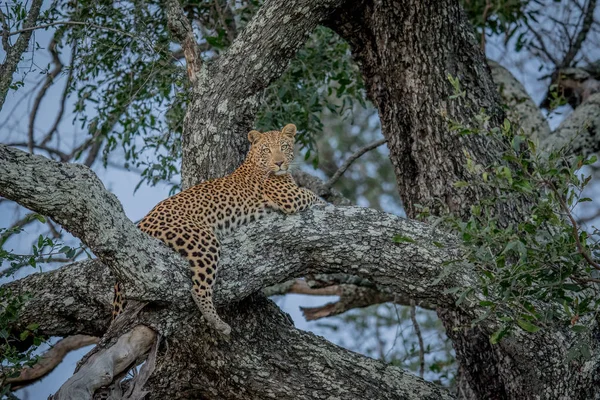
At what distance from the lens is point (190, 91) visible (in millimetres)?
6359

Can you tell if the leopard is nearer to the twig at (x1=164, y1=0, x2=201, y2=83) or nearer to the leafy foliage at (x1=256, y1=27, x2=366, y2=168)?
the twig at (x1=164, y1=0, x2=201, y2=83)

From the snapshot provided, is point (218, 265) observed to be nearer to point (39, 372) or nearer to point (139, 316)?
point (139, 316)

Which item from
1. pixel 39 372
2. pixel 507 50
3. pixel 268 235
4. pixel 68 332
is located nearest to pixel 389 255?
pixel 268 235

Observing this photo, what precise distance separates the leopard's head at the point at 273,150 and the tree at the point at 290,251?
22 cm

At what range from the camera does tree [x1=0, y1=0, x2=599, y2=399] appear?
15.6 ft

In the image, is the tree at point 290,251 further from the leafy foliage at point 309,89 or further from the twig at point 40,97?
the twig at point 40,97

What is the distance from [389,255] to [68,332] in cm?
222

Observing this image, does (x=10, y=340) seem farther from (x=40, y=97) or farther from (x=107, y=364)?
(x=40, y=97)

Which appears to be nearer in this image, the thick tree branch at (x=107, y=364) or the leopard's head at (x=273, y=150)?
the thick tree branch at (x=107, y=364)

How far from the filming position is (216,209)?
5535 mm

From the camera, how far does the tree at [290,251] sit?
4.76 metres

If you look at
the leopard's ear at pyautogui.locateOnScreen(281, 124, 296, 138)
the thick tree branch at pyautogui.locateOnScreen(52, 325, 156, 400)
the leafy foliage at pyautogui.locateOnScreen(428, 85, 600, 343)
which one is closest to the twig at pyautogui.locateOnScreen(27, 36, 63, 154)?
the leopard's ear at pyautogui.locateOnScreen(281, 124, 296, 138)

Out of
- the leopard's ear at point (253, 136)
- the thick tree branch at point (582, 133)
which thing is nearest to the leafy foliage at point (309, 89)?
the leopard's ear at point (253, 136)

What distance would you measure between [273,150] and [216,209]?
1.10 meters
